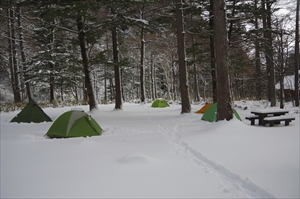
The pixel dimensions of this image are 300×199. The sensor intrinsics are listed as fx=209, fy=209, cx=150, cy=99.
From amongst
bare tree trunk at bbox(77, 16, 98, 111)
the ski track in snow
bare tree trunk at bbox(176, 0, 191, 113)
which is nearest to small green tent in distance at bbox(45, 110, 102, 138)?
the ski track in snow

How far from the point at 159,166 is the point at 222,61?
4996 millimetres

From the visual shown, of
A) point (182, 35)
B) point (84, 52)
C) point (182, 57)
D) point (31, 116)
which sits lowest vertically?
point (31, 116)

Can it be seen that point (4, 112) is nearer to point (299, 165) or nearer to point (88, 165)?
point (88, 165)

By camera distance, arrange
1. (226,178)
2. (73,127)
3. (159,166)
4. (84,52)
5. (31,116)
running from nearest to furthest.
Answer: (226,178), (159,166), (73,127), (31,116), (84,52)

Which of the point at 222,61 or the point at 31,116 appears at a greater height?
the point at 222,61

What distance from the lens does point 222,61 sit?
7469 millimetres

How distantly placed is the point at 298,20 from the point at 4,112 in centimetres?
1913

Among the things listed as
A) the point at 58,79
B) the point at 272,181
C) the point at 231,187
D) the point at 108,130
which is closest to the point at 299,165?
the point at 272,181

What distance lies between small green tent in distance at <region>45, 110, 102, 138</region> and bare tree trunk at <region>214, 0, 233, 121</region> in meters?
4.47

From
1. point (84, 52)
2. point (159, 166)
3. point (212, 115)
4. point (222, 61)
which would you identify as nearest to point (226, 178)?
point (159, 166)

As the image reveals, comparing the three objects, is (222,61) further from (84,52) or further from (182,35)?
(84,52)

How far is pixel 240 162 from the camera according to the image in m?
4.05

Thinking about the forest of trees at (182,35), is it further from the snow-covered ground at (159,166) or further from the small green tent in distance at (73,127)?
the small green tent in distance at (73,127)

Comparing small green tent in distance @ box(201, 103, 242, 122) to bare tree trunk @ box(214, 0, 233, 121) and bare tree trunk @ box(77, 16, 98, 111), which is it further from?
bare tree trunk @ box(77, 16, 98, 111)
